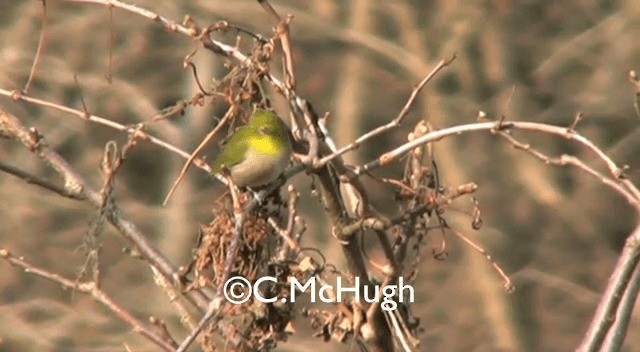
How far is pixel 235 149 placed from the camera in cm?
268

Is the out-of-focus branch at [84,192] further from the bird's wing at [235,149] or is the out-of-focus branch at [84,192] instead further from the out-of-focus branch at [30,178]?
the bird's wing at [235,149]

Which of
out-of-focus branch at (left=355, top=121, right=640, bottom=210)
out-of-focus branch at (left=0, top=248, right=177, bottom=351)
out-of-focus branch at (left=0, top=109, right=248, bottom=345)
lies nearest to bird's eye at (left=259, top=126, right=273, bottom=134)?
out-of-focus branch at (left=355, top=121, right=640, bottom=210)

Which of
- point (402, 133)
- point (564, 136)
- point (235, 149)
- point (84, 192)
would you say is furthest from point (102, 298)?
point (402, 133)

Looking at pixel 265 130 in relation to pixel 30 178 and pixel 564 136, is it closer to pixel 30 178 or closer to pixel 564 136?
pixel 30 178

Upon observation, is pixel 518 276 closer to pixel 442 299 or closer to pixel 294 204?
pixel 442 299

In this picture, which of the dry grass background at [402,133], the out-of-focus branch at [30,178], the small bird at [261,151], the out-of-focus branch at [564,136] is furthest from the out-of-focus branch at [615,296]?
the dry grass background at [402,133]

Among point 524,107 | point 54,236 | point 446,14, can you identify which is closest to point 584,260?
point 524,107

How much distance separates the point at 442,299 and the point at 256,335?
30.6ft

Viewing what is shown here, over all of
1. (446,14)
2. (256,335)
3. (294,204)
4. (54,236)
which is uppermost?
(446,14)

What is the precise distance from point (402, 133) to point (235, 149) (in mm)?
8865

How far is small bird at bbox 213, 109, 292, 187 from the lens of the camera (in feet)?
8.56

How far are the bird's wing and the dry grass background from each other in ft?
25.4

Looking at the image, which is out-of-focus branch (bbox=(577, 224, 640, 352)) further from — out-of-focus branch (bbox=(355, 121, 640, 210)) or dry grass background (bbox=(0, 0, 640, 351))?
dry grass background (bbox=(0, 0, 640, 351))

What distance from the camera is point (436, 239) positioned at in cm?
1084
